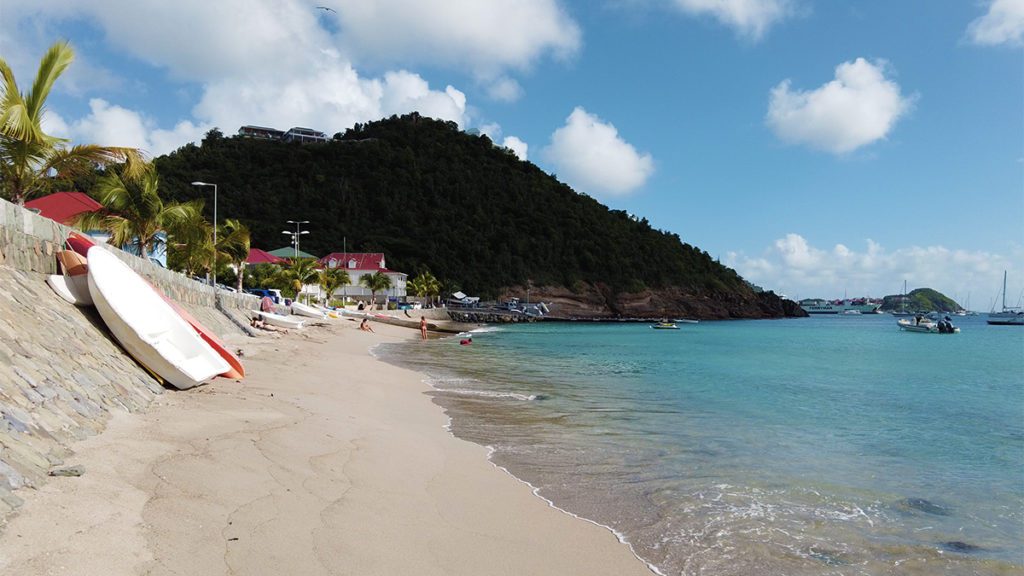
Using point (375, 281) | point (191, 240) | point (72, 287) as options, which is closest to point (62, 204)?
point (191, 240)

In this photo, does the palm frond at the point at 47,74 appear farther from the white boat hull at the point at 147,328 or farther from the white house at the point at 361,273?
the white house at the point at 361,273

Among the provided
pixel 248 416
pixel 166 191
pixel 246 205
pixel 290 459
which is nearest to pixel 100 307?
pixel 248 416

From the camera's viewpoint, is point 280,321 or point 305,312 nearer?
point 280,321

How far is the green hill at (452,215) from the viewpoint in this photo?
111 m

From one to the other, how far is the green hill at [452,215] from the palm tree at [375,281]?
21779 millimetres

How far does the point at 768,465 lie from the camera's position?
30.8 feet

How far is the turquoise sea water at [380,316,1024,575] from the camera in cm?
602

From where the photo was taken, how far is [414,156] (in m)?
133

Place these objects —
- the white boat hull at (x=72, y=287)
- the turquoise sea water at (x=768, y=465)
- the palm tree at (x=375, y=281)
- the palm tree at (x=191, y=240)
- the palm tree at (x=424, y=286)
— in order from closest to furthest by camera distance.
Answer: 1. the turquoise sea water at (x=768, y=465)
2. the white boat hull at (x=72, y=287)
3. the palm tree at (x=191, y=240)
4. the palm tree at (x=375, y=281)
5. the palm tree at (x=424, y=286)

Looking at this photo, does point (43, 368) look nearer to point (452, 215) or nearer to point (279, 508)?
point (279, 508)

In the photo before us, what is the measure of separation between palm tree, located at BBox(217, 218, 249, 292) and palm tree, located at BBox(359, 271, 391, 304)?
4511cm

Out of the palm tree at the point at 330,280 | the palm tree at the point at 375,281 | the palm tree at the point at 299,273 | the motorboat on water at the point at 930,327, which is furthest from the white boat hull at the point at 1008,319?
the palm tree at the point at 299,273

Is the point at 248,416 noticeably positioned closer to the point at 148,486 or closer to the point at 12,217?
the point at 148,486

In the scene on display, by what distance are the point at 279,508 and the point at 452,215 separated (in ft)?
394
